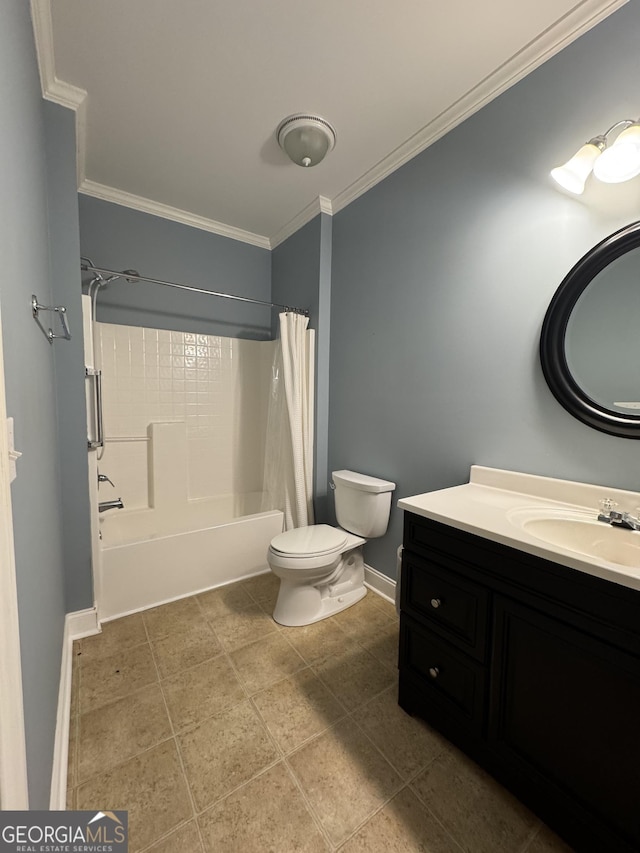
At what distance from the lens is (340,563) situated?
1870 millimetres

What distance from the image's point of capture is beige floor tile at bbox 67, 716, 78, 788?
1033 mm

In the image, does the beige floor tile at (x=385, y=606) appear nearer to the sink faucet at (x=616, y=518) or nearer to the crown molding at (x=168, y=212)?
the sink faucet at (x=616, y=518)

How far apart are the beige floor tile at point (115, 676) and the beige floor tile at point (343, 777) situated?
721mm

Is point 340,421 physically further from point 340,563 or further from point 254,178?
point 254,178

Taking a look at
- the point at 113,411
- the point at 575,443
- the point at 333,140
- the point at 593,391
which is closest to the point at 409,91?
the point at 333,140

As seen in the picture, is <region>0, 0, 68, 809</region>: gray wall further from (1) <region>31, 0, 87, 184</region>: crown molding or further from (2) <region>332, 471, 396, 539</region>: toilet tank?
(2) <region>332, 471, 396, 539</region>: toilet tank

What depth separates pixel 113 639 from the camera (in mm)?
1633

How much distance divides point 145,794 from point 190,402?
7.00ft

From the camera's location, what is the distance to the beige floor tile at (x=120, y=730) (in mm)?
1092

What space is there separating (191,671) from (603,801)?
1393mm

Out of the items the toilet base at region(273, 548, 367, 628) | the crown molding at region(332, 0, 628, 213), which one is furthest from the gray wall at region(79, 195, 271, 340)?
the toilet base at region(273, 548, 367, 628)

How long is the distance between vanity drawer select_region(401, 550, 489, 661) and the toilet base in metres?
0.67

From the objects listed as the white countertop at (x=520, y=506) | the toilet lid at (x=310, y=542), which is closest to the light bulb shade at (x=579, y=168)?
the white countertop at (x=520, y=506)

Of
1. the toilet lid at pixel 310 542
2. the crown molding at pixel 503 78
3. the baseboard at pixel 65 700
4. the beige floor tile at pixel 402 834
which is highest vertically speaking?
the crown molding at pixel 503 78
